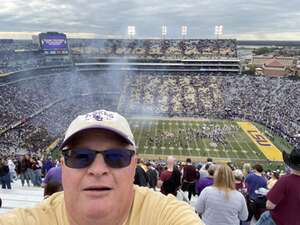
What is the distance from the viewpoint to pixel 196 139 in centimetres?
4194

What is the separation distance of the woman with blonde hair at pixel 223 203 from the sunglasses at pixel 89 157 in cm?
281

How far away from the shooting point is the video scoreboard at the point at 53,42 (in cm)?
6956

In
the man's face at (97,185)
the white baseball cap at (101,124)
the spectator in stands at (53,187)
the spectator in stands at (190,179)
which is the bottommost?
the spectator in stands at (190,179)

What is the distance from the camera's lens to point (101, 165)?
4.59 ft

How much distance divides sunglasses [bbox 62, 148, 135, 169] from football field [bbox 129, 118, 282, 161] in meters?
32.9

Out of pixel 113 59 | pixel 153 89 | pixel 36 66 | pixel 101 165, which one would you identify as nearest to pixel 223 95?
pixel 153 89

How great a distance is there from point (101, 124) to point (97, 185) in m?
0.23

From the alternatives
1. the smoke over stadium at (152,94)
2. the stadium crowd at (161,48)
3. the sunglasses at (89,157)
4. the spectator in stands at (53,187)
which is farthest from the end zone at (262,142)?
the stadium crowd at (161,48)

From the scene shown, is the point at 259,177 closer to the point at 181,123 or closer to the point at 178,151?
the point at 178,151

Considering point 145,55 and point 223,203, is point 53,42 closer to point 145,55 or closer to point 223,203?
point 145,55

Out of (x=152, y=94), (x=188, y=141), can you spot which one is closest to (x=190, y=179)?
(x=188, y=141)

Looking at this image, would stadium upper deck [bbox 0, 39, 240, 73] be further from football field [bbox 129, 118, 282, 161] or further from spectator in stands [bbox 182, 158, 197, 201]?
spectator in stands [bbox 182, 158, 197, 201]

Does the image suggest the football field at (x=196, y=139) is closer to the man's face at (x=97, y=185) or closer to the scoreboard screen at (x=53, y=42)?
the scoreboard screen at (x=53, y=42)

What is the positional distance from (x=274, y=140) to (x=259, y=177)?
125 ft
